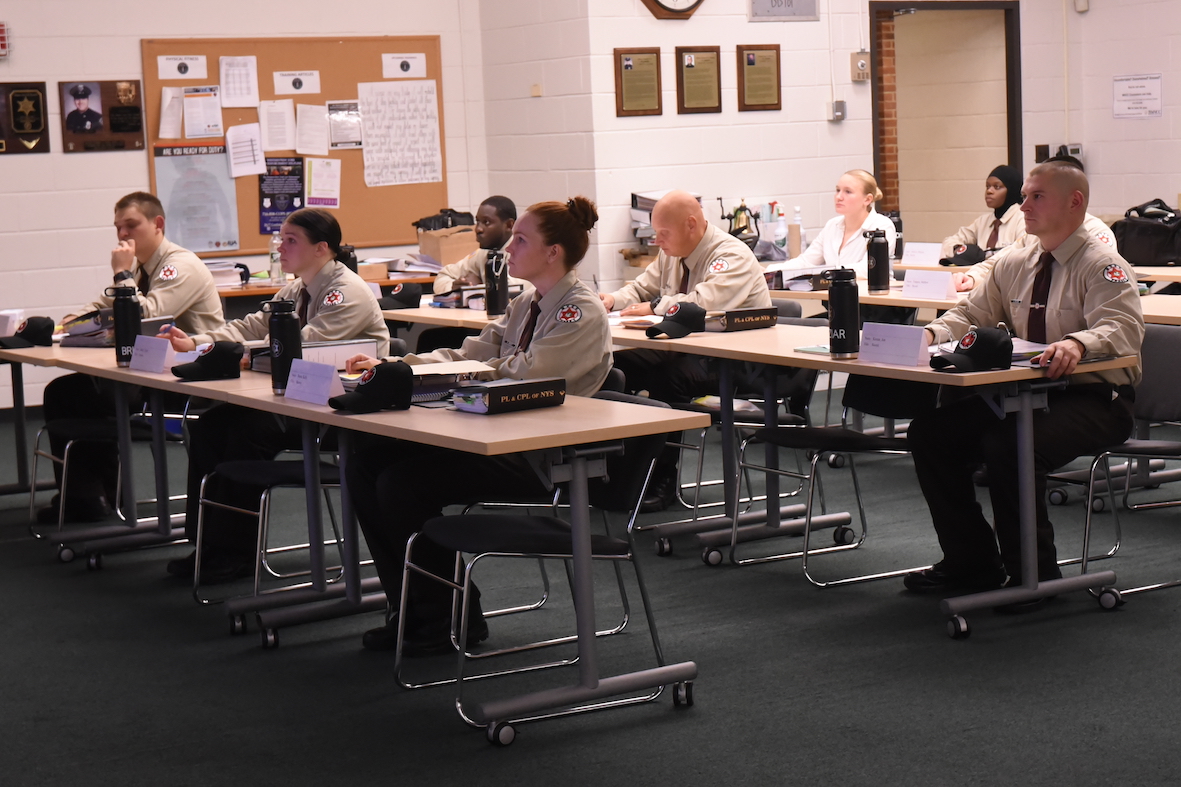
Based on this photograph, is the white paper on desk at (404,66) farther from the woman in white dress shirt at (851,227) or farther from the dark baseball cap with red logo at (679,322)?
the dark baseball cap with red logo at (679,322)

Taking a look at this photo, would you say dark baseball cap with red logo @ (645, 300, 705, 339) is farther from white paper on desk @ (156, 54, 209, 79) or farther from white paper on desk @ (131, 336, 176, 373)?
white paper on desk @ (156, 54, 209, 79)

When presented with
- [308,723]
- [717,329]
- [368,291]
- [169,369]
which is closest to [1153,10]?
[717,329]

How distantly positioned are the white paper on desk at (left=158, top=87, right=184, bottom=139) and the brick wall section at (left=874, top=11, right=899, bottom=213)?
392cm

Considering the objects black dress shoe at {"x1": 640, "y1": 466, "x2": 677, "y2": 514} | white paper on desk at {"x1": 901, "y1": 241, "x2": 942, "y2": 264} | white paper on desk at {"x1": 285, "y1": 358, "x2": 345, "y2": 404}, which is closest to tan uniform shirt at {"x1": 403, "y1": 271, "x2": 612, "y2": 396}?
white paper on desk at {"x1": 285, "y1": 358, "x2": 345, "y2": 404}

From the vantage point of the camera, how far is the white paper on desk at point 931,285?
18.1 feet

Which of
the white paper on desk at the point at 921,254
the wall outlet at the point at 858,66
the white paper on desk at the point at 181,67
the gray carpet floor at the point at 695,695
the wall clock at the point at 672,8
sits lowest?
the gray carpet floor at the point at 695,695

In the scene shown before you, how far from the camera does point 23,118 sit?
23.9ft

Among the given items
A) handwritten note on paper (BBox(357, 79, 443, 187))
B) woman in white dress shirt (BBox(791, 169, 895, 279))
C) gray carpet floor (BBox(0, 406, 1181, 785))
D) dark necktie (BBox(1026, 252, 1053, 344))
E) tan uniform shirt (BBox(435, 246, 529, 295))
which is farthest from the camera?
handwritten note on paper (BBox(357, 79, 443, 187))

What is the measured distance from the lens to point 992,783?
2.65 m

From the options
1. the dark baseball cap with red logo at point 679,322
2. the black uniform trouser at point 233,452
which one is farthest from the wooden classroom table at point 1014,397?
the black uniform trouser at point 233,452

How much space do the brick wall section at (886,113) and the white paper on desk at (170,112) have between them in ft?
12.9

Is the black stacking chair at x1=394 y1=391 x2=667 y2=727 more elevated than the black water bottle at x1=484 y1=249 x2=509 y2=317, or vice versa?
the black water bottle at x1=484 y1=249 x2=509 y2=317

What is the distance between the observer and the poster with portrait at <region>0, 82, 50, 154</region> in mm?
7234

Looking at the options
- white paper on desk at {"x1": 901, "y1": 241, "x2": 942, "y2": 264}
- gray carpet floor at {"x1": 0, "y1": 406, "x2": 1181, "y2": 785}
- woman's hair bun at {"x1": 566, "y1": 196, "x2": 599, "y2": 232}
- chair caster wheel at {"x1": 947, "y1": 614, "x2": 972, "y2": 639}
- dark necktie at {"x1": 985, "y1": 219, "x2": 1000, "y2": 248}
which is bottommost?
gray carpet floor at {"x1": 0, "y1": 406, "x2": 1181, "y2": 785}
